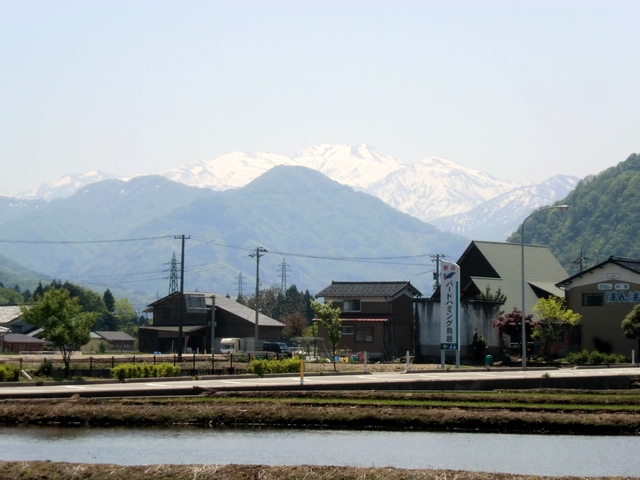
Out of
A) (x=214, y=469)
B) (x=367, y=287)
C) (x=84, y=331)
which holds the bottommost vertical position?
(x=214, y=469)

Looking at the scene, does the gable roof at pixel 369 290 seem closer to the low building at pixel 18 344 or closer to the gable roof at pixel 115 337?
the low building at pixel 18 344

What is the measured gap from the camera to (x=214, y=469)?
17047 millimetres

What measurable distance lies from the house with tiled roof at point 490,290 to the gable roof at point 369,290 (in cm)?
280

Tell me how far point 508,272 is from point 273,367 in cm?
3781

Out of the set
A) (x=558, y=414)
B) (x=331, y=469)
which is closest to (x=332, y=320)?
(x=558, y=414)

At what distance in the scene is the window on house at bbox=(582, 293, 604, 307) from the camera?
70000 mm

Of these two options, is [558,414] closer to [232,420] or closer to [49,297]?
[232,420]

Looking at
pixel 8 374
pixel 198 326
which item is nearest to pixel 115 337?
pixel 198 326

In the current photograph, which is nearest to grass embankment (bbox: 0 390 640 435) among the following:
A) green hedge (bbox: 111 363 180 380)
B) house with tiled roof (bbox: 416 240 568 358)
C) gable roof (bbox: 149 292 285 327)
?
green hedge (bbox: 111 363 180 380)

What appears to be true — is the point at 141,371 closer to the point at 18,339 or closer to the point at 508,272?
the point at 508,272

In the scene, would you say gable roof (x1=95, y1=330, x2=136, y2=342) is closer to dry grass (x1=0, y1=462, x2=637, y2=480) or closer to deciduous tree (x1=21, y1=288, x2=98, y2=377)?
deciduous tree (x1=21, y1=288, x2=98, y2=377)

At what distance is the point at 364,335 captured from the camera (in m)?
77.2

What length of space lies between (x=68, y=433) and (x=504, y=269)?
60.5 meters

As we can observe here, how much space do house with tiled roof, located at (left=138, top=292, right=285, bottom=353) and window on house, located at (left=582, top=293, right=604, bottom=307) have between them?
39.7 meters
